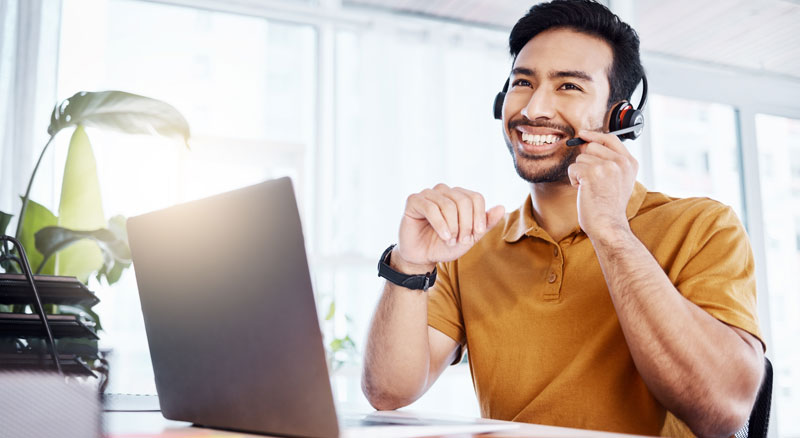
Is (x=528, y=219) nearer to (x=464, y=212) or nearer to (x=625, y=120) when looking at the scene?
(x=625, y=120)

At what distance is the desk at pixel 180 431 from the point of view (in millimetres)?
707

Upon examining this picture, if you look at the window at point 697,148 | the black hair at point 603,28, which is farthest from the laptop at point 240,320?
the window at point 697,148

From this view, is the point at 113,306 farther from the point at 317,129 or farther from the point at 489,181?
the point at 489,181

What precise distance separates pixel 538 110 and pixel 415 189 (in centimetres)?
200

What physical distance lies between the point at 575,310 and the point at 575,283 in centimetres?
6

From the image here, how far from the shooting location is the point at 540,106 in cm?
144

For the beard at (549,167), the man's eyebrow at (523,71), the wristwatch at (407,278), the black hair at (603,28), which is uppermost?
the black hair at (603,28)

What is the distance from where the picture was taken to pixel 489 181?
358 centimetres

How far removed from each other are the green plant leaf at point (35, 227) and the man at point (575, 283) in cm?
97

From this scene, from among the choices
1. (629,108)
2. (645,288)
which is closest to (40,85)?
(629,108)

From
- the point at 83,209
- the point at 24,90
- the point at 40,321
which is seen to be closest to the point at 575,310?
the point at 40,321

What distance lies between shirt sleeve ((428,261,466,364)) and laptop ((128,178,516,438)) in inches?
22.3

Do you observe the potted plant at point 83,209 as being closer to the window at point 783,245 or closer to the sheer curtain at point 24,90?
the sheer curtain at point 24,90

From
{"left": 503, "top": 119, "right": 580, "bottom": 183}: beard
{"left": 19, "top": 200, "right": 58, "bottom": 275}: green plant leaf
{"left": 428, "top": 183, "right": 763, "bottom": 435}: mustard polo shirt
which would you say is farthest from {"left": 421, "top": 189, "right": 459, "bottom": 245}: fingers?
{"left": 19, "top": 200, "right": 58, "bottom": 275}: green plant leaf
